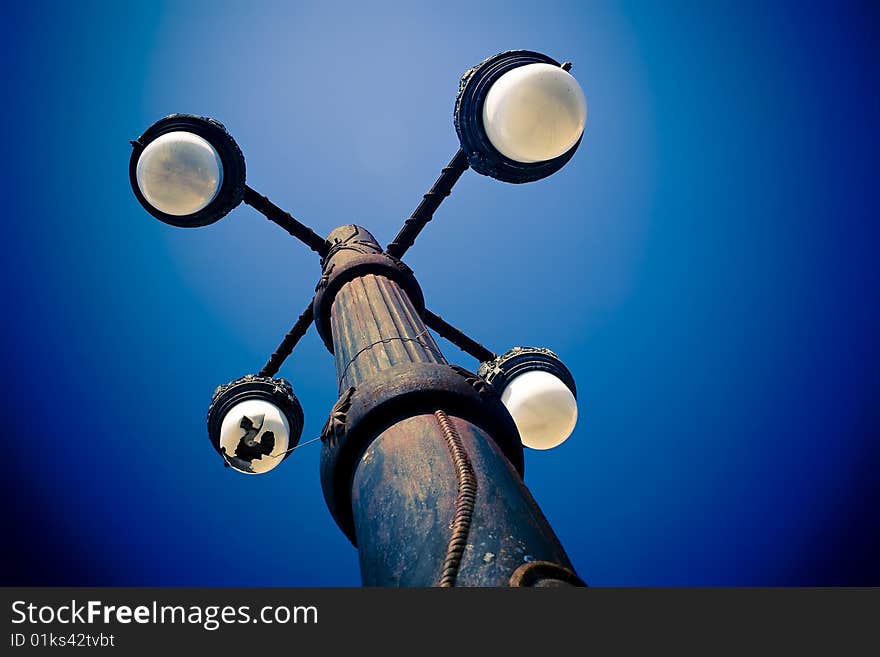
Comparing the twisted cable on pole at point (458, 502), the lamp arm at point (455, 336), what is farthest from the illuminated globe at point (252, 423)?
the twisted cable on pole at point (458, 502)

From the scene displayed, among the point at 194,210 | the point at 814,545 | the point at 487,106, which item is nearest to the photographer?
the point at 487,106

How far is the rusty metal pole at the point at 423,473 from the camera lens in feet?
4.83

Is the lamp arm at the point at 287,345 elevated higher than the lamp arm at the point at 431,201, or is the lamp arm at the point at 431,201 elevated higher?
the lamp arm at the point at 431,201

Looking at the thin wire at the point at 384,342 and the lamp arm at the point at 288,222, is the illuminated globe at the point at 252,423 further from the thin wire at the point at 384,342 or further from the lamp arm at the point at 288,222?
the thin wire at the point at 384,342

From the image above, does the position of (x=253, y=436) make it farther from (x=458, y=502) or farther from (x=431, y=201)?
(x=458, y=502)

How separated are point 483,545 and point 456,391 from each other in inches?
28.3

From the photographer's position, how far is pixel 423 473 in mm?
1769

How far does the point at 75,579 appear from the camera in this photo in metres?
7.75

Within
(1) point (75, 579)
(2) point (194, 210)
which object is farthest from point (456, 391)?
(1) point (75, 579)

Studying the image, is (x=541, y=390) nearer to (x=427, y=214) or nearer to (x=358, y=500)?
(x=427, y=214)

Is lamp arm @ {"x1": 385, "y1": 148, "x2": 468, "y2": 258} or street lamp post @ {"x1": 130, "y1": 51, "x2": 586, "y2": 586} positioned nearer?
street lamp post @ {"x1": 130, "y1": 51, "x2": 586, "y2": 586}

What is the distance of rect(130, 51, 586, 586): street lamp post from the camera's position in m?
1.57

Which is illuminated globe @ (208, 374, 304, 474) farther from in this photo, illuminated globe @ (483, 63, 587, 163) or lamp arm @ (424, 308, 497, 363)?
illuminated globe @ (483, 63, 587, 163)

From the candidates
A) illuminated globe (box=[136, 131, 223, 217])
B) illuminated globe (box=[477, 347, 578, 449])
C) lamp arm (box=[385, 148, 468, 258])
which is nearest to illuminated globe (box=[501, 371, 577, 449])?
illuminated globe (box=[477, 347, 578, 449])
